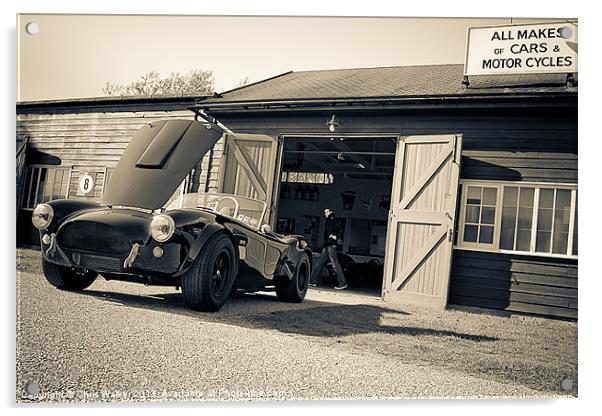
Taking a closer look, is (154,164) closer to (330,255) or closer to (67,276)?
(67,276)

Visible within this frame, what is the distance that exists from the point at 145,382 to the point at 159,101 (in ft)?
6.58

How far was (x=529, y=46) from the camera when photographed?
4.20 metres

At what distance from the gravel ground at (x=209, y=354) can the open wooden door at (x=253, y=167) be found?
112 centimetres

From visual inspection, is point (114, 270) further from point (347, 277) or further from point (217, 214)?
point (347, 277)

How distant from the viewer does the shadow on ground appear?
3.67 meters

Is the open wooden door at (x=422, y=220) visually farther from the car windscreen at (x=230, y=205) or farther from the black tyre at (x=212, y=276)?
the black tyre at (x=212, y=276)

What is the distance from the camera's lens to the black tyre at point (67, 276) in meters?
3.62

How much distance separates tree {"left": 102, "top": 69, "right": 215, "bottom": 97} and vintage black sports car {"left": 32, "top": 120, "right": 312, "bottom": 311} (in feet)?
0.86

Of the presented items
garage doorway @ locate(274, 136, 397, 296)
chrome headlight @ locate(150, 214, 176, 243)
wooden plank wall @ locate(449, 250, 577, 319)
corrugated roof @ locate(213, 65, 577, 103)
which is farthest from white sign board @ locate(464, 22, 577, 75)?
chrome headlight @ locate(150, 214, 176, 243)

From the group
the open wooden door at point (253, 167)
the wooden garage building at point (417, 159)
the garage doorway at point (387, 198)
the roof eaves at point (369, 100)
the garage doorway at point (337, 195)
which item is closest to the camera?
the wooden garage building at point (417, 159)

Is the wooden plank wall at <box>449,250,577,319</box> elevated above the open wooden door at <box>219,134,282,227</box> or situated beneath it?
situated beneath

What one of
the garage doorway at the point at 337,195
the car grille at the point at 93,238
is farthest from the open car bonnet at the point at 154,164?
the garage doorway at the point at 337,195

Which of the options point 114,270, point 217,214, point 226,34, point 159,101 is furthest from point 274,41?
point 114,270

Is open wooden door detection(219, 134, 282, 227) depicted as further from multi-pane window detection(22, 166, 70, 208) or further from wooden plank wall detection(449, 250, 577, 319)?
wooden plank wall detection(449, 250, 577, 319)
